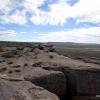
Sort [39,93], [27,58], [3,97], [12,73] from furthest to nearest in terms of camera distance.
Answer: [27,58] → [12,73] → [39,93] → [3,97]

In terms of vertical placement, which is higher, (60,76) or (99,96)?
(60,76)

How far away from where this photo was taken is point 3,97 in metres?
9.06

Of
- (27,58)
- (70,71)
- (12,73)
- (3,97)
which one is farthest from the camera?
(27,58)

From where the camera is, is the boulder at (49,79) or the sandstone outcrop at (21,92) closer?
the sandstone outcrop at (21,92)

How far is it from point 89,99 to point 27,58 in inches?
290

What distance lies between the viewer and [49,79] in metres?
15.0

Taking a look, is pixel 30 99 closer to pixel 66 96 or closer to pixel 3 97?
pixel 3 97

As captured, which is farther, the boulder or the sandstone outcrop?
the boulder

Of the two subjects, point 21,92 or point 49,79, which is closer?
point 21,92

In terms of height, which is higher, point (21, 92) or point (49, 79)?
point (21, 92)

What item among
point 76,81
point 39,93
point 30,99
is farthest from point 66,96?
point 30,99

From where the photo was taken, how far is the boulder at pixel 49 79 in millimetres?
14589

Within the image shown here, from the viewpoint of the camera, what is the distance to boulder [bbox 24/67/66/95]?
14.6 m

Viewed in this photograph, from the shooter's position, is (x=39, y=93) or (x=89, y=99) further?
(x=89, y=99)
